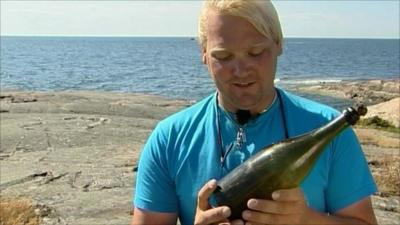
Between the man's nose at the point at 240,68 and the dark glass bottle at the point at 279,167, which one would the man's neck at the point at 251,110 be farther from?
the dark glass bottle at the point at 279,167

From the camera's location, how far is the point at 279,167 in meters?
2.81

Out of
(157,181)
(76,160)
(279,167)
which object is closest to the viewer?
(279,167)

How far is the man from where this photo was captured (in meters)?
3.05

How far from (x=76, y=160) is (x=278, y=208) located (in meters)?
11.6

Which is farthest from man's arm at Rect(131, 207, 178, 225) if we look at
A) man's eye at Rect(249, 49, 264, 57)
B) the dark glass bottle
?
man's eye at Rect(249, 49, 264, 57)

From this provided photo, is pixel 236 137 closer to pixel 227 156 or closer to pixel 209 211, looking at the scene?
pixel 227 156

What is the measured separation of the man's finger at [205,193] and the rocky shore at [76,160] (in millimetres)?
6128

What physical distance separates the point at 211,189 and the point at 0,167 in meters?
11.0

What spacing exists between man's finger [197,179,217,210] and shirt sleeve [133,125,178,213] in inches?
17.7

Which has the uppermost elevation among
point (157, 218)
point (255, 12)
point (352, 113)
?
point (255, 12)

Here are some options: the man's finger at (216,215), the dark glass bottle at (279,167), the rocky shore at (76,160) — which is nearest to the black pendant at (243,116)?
the dark glass bottle at (279,167)

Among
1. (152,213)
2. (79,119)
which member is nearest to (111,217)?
(152,213)

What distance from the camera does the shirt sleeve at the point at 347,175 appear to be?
10.3 ft

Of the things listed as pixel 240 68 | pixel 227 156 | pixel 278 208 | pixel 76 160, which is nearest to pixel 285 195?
pixel 278 208
